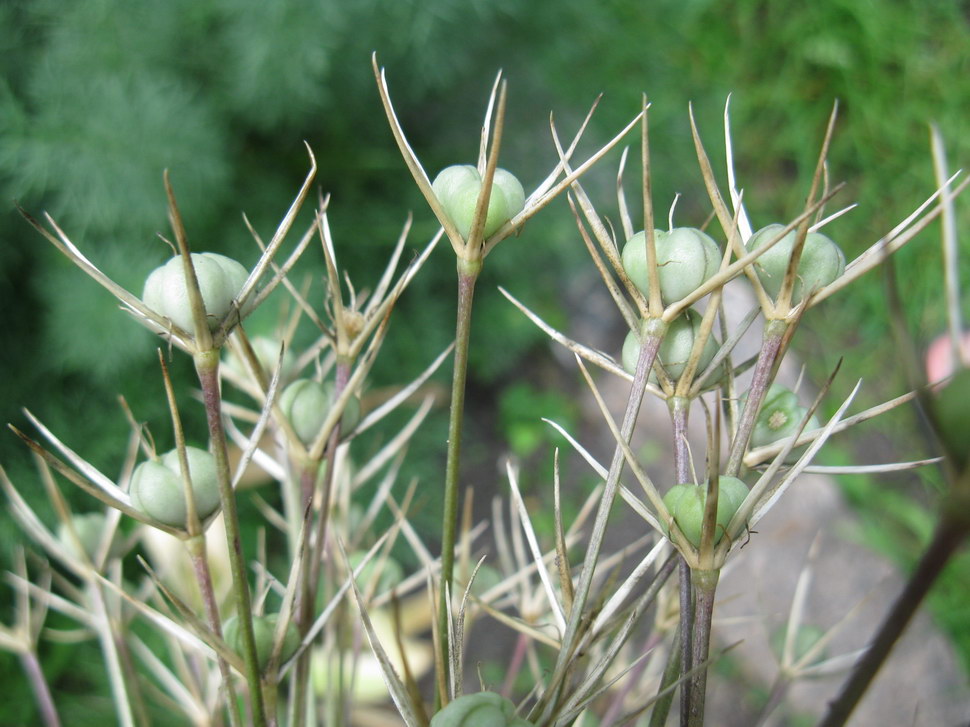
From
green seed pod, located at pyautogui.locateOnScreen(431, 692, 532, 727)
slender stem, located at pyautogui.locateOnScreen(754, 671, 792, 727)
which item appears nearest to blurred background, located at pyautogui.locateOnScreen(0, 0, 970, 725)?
slender stem, located at pyautogui.locateOnScreen(754, 671, 792, 727)

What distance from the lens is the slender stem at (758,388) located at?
0.17 meters

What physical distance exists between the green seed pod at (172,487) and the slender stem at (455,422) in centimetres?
6

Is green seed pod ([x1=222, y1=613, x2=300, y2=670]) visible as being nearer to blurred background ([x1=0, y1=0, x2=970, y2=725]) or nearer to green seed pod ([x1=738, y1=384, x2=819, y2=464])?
green seed pod ([x1=738, y1=384, x2=819, y2=464])

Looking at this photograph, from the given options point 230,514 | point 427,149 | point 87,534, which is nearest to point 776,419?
point 230,514

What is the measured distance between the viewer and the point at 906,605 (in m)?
0.10

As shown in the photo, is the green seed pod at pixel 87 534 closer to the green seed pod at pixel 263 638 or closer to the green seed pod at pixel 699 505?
the green seed pod at pixel 263 638

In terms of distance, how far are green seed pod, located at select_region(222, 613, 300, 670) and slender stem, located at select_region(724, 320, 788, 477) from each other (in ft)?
0.39

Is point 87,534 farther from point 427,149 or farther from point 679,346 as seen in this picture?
point 427,149

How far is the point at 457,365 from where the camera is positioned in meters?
0.18

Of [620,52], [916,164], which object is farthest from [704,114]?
[916,164]

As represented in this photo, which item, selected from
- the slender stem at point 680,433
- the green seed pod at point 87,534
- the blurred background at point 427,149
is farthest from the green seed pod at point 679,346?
the blurred background at point 427,149

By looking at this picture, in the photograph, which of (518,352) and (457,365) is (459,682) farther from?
(518,352)

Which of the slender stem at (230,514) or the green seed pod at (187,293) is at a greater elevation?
the green seed pod at (187,293)

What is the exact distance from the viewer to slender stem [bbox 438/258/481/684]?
176 mm
